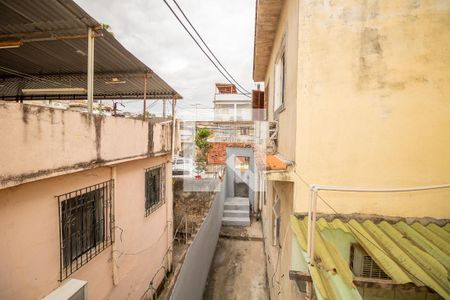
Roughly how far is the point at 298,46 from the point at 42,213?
4740 millimetres

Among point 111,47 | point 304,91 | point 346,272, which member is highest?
point 111,47

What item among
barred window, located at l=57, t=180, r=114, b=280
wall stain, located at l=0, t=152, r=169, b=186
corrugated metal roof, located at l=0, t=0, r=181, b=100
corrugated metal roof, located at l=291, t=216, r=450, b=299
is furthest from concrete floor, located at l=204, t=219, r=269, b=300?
corrugated metal roof, located at l=0, t=0, r=181, b=100

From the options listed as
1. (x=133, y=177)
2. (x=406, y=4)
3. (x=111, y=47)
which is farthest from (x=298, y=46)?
(x=133, y=177)

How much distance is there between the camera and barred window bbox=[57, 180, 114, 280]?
420cm

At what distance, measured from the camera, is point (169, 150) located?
314 inches

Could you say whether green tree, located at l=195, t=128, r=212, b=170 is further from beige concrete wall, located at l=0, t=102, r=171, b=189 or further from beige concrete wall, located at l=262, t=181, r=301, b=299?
beige concrete wall, located at l=0, t=102, r=171, b=189

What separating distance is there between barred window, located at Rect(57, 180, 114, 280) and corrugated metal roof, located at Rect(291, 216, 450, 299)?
13.0ft

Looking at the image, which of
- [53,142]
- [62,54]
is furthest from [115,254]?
[62,54]

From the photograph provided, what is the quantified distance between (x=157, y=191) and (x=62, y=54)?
15.4 ft

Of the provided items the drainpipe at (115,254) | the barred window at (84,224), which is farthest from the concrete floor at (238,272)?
the barred window at (84,224)

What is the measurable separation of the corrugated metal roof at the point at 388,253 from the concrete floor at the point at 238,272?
6649 millimetres

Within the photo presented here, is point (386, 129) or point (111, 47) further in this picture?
point (111, 47)

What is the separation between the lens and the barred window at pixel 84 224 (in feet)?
13.8

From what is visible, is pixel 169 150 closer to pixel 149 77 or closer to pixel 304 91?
pixel 149 77
